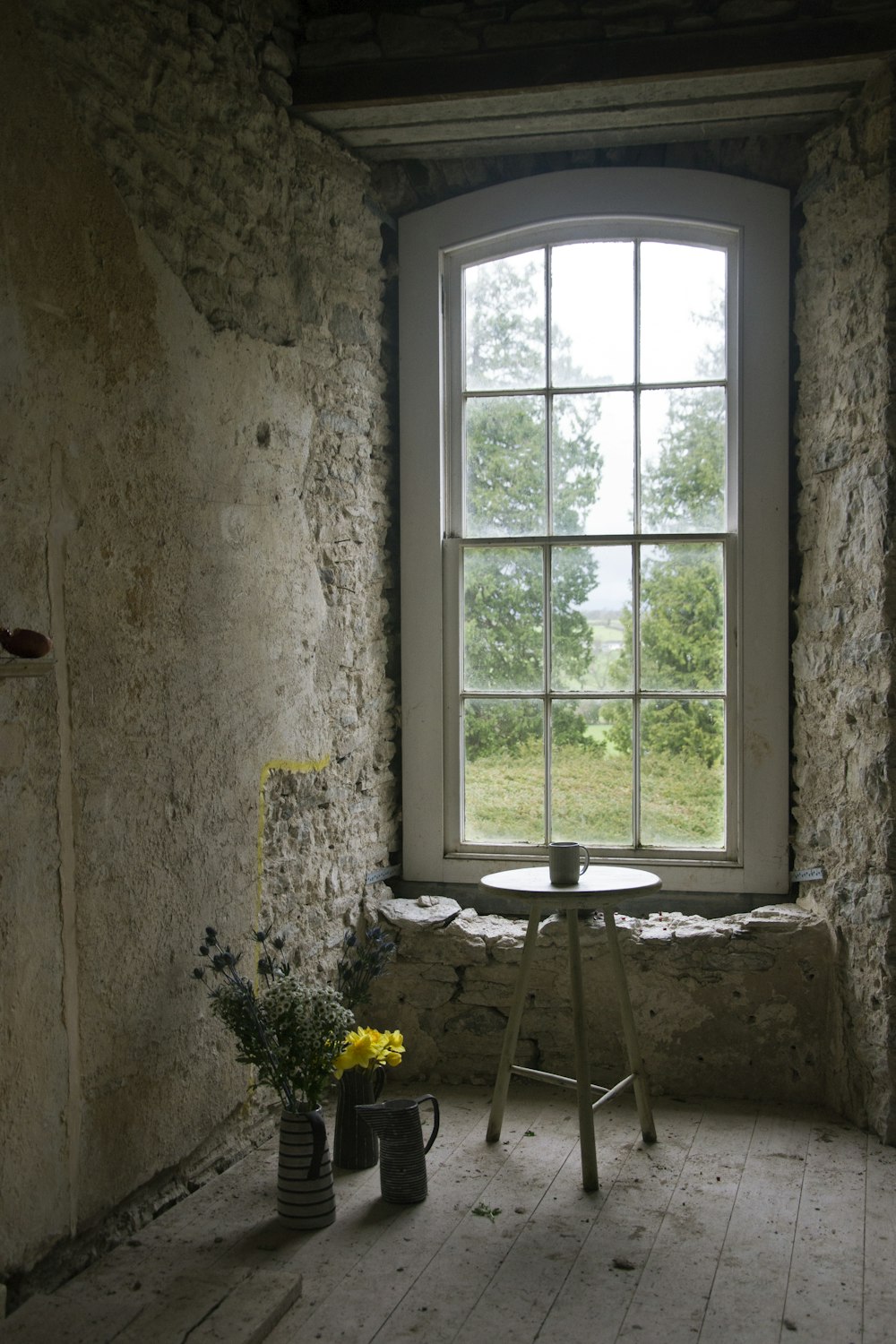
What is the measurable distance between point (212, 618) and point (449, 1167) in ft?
5.67

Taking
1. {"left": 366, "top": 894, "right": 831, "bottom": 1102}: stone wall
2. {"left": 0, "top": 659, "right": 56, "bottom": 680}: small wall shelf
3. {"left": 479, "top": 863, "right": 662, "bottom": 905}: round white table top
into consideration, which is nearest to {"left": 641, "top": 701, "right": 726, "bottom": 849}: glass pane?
{"left": 366, "top": 894, "right": 831, "bottom": 1102}: stone wall

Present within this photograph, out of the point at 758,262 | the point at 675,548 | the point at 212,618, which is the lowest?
the point at 212,618

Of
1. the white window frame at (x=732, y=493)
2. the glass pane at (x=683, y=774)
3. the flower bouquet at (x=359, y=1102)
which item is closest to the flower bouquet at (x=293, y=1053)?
the flower bouquet at (x=359, y=1102)

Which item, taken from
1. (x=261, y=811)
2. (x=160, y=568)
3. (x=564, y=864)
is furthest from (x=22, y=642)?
(x=564, y=864)

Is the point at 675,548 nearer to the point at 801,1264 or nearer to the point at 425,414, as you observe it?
the point at 425,414

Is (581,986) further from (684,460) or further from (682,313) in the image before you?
(682,313)

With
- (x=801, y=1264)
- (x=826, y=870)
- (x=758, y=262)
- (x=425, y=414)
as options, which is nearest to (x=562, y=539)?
(x=425, y=414)

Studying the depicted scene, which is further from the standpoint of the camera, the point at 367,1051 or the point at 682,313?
the point at 682,313

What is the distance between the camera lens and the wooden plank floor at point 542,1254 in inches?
103

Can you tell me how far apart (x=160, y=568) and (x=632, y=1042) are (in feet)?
6.39

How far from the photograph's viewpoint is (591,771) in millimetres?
4422

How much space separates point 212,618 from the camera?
3.46m

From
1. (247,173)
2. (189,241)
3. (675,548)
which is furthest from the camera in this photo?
(675,548)

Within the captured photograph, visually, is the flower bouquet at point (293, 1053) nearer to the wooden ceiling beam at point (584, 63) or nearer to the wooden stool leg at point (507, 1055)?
the wooden stool leg at point (507, 1055)
